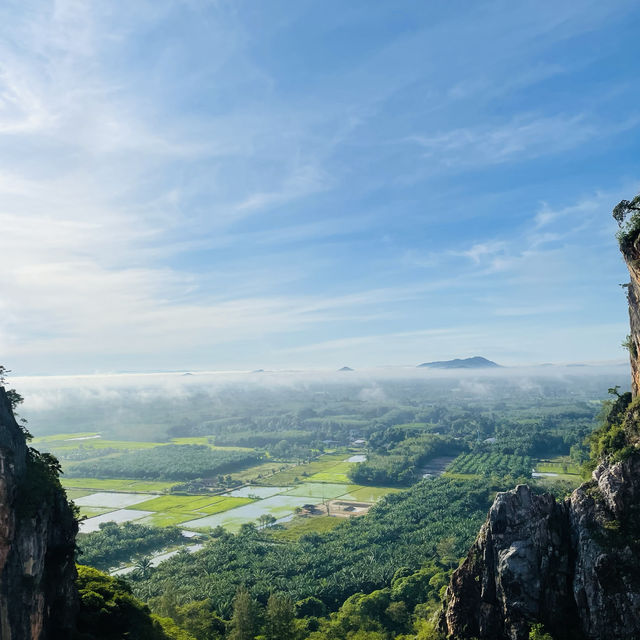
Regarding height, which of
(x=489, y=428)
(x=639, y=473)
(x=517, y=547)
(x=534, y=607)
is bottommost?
(x=489, y=428)

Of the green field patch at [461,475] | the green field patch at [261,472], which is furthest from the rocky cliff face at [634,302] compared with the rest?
the green field patch at [261,472]

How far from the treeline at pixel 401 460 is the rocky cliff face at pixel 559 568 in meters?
79.3

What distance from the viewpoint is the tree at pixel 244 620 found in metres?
34.6

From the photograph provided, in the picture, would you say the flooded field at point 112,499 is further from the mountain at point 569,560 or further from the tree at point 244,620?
the mountain at point 569,560

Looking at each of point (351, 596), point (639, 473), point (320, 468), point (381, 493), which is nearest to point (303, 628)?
point (351, 596)

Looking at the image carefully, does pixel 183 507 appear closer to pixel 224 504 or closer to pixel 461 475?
pixel 224 504

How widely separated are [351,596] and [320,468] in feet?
288

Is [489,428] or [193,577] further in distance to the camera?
[489,428]

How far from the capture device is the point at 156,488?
363 feet

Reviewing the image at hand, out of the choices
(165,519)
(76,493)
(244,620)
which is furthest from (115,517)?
(244,620)

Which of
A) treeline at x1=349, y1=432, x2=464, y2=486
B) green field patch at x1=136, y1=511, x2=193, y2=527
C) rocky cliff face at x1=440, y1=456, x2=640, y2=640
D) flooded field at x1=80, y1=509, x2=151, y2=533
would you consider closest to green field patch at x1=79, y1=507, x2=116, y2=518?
flooded field at x1=80, y1=509, x2=151, y2=533

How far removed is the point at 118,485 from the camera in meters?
116

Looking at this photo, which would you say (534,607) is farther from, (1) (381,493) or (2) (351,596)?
(1) (381,493)

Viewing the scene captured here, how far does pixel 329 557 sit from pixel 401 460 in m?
66.1
